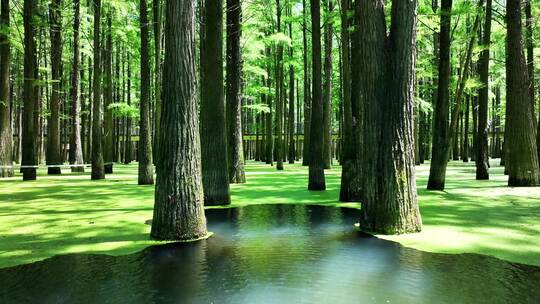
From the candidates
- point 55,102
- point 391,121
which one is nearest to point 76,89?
point 55,102

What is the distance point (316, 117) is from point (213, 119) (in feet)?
13.3

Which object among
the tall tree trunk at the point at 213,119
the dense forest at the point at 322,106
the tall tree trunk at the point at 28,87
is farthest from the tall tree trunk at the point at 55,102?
the tall tree trunk at the point at 213,119

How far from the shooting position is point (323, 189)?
14.2 meters

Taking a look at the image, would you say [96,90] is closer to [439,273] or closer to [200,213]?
[200,213]

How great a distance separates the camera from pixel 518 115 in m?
13.1

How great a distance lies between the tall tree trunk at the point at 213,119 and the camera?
10797 mm

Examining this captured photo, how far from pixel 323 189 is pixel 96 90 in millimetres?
10652

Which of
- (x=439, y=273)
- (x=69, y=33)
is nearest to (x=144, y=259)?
(x=439, y=273)

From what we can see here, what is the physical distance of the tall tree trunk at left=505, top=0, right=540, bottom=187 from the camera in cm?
1296

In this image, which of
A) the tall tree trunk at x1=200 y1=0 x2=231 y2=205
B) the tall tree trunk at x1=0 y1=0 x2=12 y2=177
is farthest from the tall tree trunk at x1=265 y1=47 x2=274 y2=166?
the tall tree trunk at x1=200 y1=0 x2=231 y2=205

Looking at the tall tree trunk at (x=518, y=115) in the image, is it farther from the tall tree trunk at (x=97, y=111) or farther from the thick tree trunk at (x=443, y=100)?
the tall tree trunk at (x=97, y=111)

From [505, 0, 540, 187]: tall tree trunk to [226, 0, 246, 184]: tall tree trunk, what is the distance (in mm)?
9319

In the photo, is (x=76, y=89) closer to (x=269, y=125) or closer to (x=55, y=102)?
(x=55, y=102)

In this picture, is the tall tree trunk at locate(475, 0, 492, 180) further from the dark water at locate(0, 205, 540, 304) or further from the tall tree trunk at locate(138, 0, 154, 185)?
the tall tree trunk at locate(138, 0, 154, 185)
